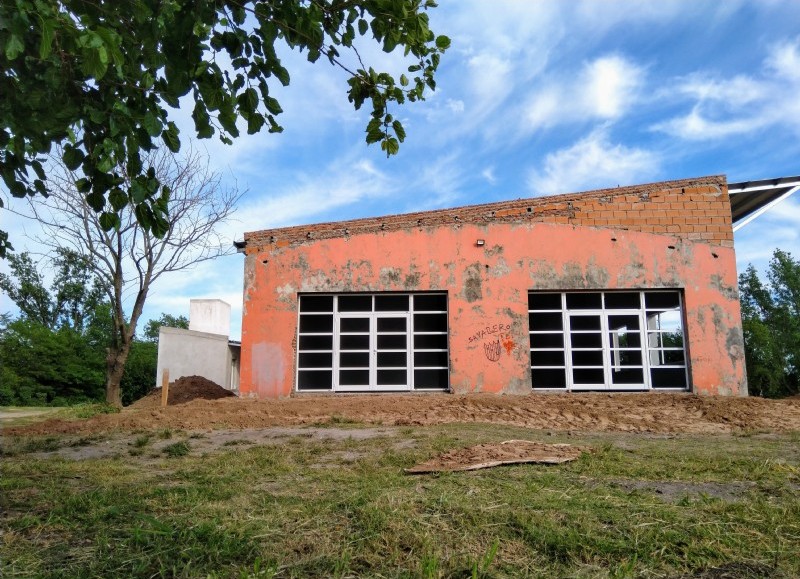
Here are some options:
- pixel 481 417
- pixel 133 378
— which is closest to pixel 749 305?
pixel 481 417

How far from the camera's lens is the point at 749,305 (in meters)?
27.7

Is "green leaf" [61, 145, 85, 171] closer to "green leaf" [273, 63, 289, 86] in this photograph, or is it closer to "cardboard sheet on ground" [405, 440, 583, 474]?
"green leaf" [273, 63, 289, 86]

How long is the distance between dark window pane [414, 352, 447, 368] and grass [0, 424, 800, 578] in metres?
8.77

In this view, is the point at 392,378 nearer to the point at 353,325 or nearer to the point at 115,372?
the point at 353,325

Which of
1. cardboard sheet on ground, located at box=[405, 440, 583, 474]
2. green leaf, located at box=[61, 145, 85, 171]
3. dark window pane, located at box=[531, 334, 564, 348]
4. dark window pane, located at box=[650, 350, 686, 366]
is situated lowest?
cardboard sheet on ground, located at box=[405, 440, 583, 474]

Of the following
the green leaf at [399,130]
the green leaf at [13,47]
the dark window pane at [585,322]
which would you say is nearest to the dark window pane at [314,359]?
the dark window pane at [585,322]

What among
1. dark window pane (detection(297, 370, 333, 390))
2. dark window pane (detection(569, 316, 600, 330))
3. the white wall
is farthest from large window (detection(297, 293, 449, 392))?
the white wall

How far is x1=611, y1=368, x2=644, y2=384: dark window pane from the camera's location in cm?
1361

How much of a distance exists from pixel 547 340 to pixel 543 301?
0.95 m

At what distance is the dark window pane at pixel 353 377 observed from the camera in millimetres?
13898

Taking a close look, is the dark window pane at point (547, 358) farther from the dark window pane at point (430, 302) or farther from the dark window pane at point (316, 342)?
the dark window pane at point (316, 342)

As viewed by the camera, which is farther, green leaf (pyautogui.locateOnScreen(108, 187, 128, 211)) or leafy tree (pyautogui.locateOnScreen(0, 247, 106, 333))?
leafy tree (pyautogui.locateOnScreen(0, 247, 106, 333))

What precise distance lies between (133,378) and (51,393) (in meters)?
4.81

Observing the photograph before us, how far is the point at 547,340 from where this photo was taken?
13.8 m
